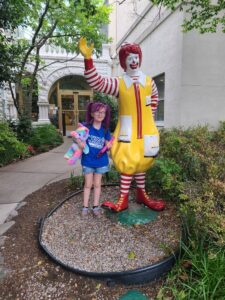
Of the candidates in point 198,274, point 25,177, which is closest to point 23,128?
point 25,177

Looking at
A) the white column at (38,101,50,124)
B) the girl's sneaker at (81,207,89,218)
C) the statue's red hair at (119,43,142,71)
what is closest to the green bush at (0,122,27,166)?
the girl's sneaker at (81,207,89,218)

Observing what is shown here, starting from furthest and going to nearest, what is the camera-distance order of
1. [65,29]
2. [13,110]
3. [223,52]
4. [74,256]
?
[13,110] < [65,29] < [223,52] < [74,256]

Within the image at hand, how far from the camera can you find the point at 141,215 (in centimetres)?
296

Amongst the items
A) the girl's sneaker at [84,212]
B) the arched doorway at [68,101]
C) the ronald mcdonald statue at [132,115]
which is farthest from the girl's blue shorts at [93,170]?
the arched doorway at [68,101]

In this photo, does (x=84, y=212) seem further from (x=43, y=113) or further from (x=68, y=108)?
(x=68, y=108)

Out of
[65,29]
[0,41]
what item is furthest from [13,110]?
[0,41]

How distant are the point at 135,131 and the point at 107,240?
1.22 metres

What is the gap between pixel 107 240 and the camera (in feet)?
8.30

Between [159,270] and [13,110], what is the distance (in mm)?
11377

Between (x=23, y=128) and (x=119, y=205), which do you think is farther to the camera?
(x=23, y=128)

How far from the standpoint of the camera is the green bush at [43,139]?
819cm

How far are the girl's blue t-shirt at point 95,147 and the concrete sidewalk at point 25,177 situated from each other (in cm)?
129

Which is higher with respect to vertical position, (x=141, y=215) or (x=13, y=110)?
(x=13, y=110)

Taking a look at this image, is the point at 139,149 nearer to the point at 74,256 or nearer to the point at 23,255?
the point at 74,256
